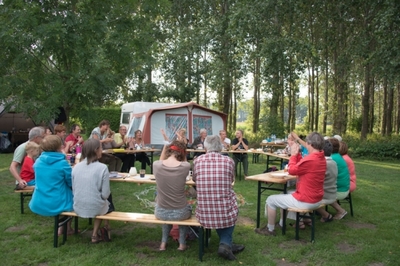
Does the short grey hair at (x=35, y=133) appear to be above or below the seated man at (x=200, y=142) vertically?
above

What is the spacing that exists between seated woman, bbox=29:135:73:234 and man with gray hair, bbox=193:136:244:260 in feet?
4.54

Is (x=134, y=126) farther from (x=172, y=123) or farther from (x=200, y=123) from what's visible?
(x=200, y=123)

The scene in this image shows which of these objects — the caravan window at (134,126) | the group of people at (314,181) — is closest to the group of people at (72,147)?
the group of people at (314,181)

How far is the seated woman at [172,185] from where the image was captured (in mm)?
3354

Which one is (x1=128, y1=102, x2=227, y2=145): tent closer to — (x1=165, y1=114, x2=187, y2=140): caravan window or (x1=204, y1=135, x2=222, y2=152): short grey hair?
(x1=165, y1=114, x2=187, y2=140): caravan window

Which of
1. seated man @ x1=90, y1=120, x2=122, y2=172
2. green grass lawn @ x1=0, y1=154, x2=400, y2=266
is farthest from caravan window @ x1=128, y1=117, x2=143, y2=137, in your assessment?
green grass lawn @ x1=0, y1=154, x2=400, y2=266

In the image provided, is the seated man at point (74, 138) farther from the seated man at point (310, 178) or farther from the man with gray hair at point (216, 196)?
the seated man at point (310, 178)

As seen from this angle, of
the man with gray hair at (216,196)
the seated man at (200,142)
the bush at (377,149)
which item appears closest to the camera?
the man with gray hair at (216,196)

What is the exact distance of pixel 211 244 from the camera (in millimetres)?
3758

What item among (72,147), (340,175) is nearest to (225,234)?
(340,175)

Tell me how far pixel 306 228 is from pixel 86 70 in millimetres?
4745

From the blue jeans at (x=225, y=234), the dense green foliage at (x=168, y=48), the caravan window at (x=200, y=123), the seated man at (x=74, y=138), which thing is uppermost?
the dense green foliage at (x=168, y=48)

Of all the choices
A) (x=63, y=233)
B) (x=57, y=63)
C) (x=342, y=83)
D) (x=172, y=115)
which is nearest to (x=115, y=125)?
(x=172, y=115)

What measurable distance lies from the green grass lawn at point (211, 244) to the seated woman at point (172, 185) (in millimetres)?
422
